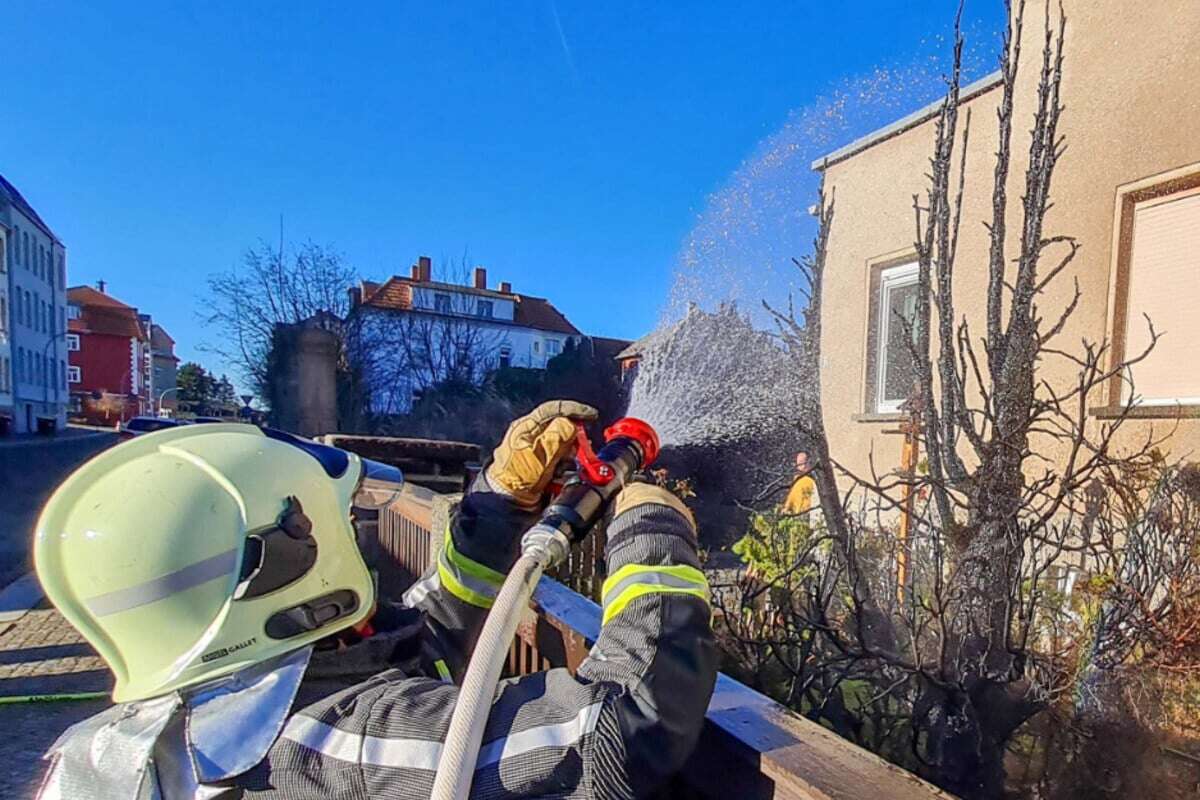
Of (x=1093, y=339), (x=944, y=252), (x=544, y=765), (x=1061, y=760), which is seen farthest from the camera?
(x=1093, y=339)

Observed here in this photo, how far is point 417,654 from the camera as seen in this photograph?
5.63 ft

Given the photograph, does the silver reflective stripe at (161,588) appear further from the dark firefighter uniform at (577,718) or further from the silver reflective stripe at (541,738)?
the silver reflective stripe at (541,738)

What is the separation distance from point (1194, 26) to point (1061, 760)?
3714 mm

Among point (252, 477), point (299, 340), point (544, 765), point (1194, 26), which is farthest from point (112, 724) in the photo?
point (299, 340)

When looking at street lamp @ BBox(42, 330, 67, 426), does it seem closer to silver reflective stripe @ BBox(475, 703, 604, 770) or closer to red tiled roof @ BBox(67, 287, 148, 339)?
red tiled roof @ BBox(67, 287, 148, 339)

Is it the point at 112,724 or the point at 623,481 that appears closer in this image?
the point at 112,724

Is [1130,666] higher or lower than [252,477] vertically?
lower

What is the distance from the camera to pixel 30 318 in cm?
4269

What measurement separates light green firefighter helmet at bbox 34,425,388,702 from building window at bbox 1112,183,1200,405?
3918 millimetres

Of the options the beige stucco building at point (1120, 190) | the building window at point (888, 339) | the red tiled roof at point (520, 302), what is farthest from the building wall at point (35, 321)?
the beige stucco building at point (1120, 190)

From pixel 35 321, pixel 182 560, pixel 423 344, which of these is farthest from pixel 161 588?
pixel 35 321

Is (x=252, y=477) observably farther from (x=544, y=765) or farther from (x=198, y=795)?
(x=544, y=765)

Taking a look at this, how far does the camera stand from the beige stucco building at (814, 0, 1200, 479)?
3.70 metres

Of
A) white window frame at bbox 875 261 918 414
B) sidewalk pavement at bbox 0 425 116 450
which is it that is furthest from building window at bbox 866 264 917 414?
sidewalk pavement at bbox 0 425 116 450
